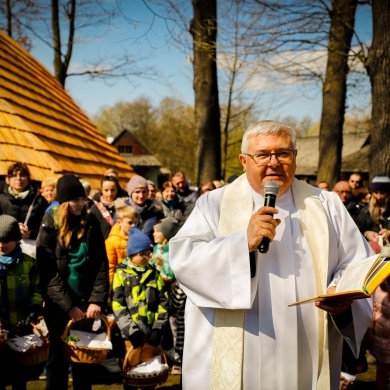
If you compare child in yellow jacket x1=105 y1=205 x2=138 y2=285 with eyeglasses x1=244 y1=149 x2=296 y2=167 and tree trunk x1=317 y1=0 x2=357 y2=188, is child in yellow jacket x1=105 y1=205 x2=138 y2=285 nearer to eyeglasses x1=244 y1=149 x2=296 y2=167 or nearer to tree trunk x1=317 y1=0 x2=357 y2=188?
eyeglasses x1=244 y1=149 x2=296 y2=167

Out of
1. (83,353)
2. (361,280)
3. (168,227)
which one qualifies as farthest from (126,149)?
(361,280)

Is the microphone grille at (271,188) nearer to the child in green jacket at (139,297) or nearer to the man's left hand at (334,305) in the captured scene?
the man's left hand at (334,305)

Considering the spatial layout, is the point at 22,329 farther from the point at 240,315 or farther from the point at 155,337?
the point at 240,315

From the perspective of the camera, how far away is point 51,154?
29.5 feet

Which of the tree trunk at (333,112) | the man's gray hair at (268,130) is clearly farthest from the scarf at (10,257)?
the tree trunk at (333,112)

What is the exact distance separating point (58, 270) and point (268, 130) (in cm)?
230

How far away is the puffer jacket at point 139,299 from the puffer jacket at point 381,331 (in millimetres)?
1840

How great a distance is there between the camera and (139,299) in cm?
424

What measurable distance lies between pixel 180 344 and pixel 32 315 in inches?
66.8

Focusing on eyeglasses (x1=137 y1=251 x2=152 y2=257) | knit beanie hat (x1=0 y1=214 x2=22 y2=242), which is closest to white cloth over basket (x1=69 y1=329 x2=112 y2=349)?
eyeglasses (x1=137 y1=251 x2=152 y2=257)

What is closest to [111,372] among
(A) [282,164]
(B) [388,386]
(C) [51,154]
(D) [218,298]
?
(B) [388,386]

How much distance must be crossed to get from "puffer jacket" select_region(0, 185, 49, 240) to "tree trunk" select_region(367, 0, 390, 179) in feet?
16.7

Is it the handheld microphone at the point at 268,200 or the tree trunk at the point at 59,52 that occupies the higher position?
the tree trunk at the point at 59,52

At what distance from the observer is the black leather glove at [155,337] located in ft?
13.6
